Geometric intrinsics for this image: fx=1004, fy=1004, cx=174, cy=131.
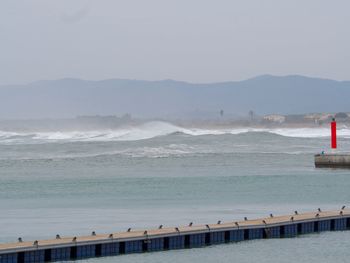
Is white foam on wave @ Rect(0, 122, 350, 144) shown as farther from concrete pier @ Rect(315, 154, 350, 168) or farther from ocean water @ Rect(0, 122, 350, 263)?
concrete pier @ Rect(315, 154, 350, 168)

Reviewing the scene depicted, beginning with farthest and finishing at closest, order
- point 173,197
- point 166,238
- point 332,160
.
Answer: point 332,160, point 173,197, point 166,238

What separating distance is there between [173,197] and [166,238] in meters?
12.8

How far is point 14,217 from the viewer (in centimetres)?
3356

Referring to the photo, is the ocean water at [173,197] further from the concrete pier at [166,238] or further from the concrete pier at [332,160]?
the concrete pier at [332,160]

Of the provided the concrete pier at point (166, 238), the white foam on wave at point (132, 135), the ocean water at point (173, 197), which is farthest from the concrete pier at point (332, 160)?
the white foam on wave at point (132, 135)

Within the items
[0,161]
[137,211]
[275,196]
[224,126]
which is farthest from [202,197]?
[224,126]

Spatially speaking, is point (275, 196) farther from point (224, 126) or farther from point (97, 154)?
point (224, 126)

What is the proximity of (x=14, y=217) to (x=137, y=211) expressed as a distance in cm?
430

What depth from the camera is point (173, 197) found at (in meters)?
40.0

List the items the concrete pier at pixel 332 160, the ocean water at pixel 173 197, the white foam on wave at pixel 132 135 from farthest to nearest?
the white foam on wave at pixel 132 135, the concrete pier at pixel 332 160, the ocean water at pixel 173 197

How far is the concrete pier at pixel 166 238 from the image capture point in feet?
82.3

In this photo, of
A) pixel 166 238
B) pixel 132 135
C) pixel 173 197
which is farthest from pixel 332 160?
pixel 132 135

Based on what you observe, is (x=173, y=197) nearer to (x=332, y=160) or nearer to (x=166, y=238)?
(x=166, y=238)

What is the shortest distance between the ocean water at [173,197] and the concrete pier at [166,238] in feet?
1.31
